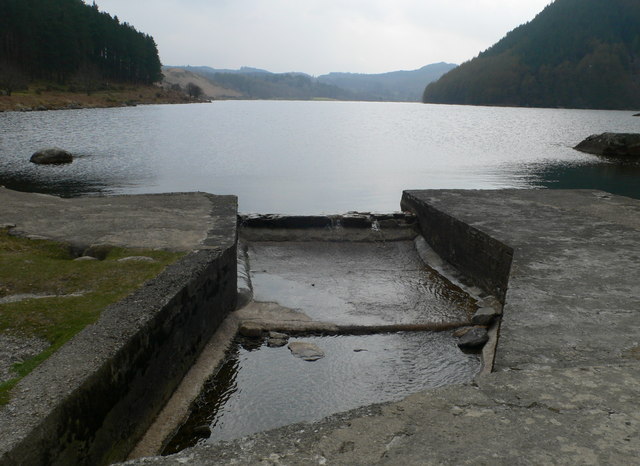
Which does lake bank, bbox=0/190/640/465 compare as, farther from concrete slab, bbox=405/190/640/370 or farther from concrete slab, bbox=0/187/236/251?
concrete slab, bbox=0/187/236/251

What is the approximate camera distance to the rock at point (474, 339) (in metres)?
7.12

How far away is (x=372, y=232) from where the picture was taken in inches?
499

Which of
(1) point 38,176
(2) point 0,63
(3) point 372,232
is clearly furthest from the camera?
(2) point 0,63

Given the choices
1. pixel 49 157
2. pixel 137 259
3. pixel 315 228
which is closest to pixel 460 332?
pixel 137 259

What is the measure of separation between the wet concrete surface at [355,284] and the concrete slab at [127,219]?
1.26 meters

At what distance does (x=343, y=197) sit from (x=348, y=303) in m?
11.9

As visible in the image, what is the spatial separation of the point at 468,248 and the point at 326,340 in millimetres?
3627

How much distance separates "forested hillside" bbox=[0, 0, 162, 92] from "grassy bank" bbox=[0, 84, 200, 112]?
7.47ft

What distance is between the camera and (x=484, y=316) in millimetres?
7754

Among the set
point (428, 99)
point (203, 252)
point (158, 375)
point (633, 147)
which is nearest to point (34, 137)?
point (203, 252)

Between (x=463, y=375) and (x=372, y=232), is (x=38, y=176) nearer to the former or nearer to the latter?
(x=372, y=232)

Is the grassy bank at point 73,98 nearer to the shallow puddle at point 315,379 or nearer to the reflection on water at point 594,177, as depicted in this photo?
the reflection on water at point 594,177

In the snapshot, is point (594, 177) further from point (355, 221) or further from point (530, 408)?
point (530, 408)

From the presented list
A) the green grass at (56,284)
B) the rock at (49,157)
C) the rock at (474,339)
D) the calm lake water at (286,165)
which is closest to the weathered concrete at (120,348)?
the green grass at (56,284)
